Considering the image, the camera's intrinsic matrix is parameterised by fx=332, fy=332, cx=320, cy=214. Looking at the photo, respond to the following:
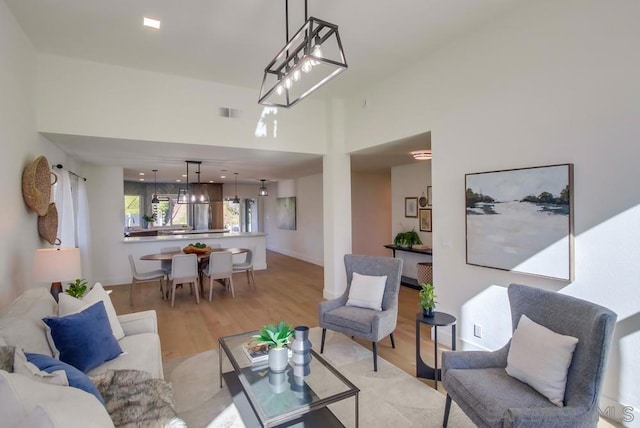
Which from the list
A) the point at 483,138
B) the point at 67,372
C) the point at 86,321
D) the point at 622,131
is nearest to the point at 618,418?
the point at 622,131

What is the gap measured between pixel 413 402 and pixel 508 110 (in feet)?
8.72

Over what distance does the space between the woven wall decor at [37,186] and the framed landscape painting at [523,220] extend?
4291 mm

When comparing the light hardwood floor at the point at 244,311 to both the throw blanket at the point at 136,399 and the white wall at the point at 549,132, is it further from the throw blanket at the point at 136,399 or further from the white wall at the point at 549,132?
the throw blanket at the point at 136,399

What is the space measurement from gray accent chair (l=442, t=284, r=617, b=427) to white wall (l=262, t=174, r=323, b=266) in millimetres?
6670

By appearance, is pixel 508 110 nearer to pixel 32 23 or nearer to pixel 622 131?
pixel 622 131

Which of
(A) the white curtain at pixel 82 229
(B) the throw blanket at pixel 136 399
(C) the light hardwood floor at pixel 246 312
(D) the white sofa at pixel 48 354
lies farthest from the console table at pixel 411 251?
(A) the white curtain at pixel 82 229

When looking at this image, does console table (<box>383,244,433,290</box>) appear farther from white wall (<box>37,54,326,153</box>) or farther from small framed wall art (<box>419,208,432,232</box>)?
white wall (<box>37,54,326,153</box>)

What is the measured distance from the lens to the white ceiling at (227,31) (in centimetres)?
290

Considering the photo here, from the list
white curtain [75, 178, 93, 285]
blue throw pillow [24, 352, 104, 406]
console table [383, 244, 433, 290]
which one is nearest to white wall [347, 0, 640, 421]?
console table [383, 244, 433, 290]

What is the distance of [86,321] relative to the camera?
228cm

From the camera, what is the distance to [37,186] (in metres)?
3.33

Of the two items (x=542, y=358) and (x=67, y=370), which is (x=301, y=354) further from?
(x=542, y=358)

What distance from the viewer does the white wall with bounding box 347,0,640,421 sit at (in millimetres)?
2314

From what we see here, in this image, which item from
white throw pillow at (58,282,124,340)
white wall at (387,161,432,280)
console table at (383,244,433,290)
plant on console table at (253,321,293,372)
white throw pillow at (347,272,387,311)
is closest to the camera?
plant on console table at (253,321,293,372)
